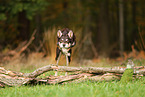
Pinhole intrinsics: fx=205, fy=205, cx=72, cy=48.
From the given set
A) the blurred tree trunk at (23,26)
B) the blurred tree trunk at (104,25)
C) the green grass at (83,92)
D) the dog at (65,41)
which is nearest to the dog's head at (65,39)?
the dog at (65,41)

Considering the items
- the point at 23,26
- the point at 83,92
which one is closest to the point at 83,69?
the point at 83,92

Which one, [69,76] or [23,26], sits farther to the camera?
[23,26]

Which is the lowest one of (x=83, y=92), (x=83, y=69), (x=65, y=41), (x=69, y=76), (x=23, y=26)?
(x=83, y=92)

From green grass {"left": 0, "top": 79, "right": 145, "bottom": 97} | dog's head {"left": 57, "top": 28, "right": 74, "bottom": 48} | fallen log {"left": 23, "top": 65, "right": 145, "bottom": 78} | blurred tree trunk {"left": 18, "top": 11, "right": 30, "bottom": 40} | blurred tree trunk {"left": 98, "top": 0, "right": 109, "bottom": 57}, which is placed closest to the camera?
green grass {"left": 0, "top": 79, "right": 145, "bottom": 97}

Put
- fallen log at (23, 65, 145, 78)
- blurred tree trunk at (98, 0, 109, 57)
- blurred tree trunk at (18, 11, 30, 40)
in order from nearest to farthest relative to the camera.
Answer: fallen log at (23, 65, 145, 78)
blurred tree trunk at (18, 11, 30, 40)
blurred tree trunk at (98, 0, 109, 57)

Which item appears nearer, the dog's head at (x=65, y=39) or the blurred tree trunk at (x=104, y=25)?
the dog's head at (x=65, y=39)

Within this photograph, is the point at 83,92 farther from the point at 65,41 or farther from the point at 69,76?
the point at 65,41

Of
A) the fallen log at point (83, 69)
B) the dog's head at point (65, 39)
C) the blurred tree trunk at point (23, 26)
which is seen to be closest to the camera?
the fallen log at point (83, 69)

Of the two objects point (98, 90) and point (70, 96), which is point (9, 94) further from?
point (98, 90)

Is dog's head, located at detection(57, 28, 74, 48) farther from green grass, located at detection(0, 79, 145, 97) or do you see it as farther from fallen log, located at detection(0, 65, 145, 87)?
green grass, located at detection(0, 79, 145, 97)

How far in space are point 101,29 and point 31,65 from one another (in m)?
9.05

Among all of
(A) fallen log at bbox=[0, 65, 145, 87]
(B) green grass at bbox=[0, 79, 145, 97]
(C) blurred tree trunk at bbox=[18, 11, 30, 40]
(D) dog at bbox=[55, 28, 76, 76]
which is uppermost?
(C) blurred tree trunk at bbox=[18, 11, 30, 40]

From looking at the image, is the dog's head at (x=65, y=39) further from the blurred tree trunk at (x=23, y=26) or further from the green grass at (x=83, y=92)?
the blurred tree trunk at (x=23, y=26)

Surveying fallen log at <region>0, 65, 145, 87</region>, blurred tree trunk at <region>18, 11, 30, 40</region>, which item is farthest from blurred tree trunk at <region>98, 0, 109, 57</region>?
fallen log at <region>0, 65, 145, 87</region>
